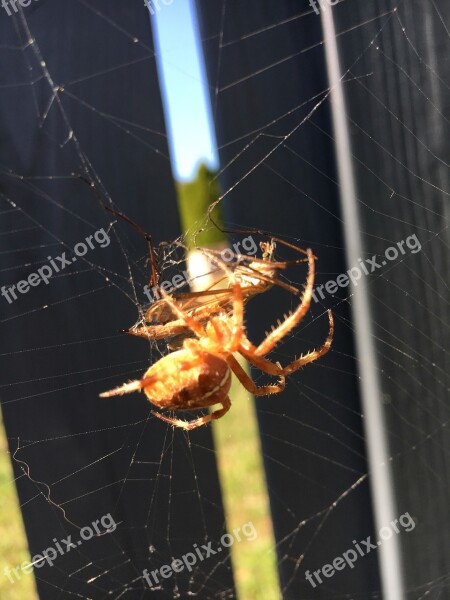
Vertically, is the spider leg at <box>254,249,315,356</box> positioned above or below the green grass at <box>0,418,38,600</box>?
above

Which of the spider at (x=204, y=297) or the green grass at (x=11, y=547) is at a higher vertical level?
the spider at (x=204, y=297)

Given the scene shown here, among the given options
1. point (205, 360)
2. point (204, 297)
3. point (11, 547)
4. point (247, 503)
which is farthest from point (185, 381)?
point (247, 503)

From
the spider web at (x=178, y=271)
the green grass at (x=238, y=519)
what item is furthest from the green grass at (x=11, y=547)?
the spider web at (x=178, y=271)

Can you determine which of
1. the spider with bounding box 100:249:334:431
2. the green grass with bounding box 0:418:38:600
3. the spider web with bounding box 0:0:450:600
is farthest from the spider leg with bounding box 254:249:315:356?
the green grass with bounding box 0:418:38:600

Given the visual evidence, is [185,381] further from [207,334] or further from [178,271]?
[178,271]

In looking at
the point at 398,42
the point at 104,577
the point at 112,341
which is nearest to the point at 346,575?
the point at 104,577

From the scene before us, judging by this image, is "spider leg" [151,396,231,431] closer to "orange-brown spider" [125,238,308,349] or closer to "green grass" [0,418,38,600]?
"orange-brown spider" [125,238,308,349]

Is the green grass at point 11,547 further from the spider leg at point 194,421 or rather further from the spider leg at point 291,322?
the spider leg at point 291,322
